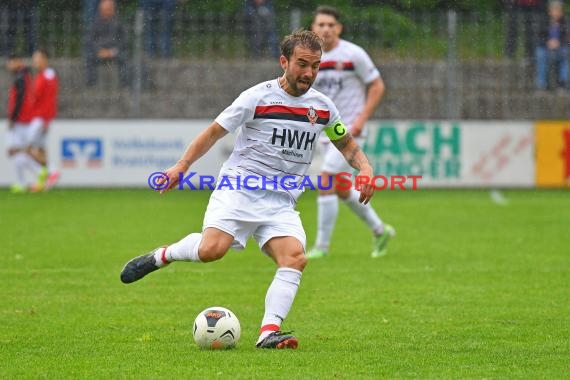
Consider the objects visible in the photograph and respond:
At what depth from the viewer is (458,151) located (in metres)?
20.9

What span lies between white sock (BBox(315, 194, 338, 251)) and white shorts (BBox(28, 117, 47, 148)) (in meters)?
9.65

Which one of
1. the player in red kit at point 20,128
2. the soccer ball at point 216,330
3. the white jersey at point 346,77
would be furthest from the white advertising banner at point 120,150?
the soccer ball at point 216,330

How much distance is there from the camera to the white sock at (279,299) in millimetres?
7129

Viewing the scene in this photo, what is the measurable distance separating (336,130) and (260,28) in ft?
48.3

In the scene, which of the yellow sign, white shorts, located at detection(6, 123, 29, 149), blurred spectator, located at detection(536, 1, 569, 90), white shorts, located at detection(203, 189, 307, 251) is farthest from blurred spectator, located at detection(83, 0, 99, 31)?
white shorts, located at detection(203, 189, 307, 251)

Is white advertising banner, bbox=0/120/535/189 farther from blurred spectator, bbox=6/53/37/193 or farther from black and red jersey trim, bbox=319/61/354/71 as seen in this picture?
black and red jersey trim, bbox=319/61/354/71

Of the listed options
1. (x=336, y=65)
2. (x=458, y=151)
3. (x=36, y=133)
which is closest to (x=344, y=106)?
(x=336, y=65)

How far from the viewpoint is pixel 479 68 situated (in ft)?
Answer: 72.5

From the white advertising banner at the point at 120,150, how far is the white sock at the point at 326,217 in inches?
336

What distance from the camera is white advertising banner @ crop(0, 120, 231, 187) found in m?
20.9

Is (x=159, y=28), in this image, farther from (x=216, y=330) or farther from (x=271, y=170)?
(x=216, y=330)

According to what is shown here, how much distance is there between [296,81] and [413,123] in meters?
13.7

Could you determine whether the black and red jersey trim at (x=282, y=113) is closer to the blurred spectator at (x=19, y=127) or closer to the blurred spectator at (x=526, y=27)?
the blurred spectator at (x=19, y=127)

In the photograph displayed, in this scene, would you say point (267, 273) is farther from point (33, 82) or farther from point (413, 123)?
point (33, 82)
